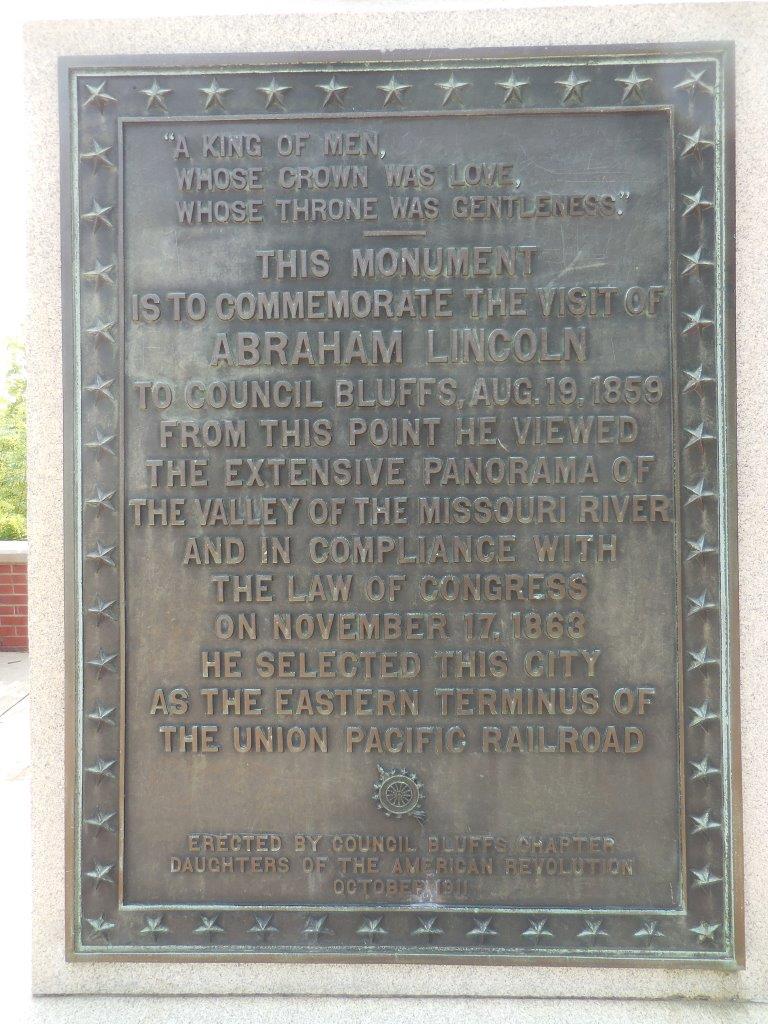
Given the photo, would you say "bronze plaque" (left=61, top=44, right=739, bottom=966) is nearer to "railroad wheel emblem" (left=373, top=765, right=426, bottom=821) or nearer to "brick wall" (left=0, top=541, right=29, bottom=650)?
"railroad wheel emblem" (left=373, top=765, right=426, bottom=821)

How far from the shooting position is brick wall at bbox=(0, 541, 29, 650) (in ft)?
27.0

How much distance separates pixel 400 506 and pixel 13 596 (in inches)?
265

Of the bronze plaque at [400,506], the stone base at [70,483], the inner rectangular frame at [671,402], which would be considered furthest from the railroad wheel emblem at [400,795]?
the stone base at [70,483]

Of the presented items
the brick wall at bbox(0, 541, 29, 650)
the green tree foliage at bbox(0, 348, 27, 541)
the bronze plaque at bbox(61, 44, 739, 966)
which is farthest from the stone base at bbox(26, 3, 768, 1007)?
the green tree foliage at bbox(0, 348, 27, 541)

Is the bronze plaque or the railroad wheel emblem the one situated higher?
the bronze plaque

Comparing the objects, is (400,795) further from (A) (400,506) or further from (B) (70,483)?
(B) (70,483)

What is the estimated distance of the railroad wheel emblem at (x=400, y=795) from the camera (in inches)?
124

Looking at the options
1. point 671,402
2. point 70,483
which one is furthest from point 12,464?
point 671,402

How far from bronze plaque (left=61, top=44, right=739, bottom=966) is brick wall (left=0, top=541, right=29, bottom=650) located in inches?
226

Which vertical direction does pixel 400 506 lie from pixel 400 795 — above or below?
above

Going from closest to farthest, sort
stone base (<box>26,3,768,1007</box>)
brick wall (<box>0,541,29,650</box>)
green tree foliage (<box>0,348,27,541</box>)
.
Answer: stone base (<box>26,3,768,1007</box>)
brick wall (<box>0,541,29,650</box>)
green tree foliage (<box>0,348,27,541</box>)

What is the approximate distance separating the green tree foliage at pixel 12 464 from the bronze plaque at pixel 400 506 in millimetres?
11561

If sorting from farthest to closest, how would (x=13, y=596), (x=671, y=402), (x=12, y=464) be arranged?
(x=12, y=464) < (x=13, y=596) < (x=671, y=402)

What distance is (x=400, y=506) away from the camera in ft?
10.3
